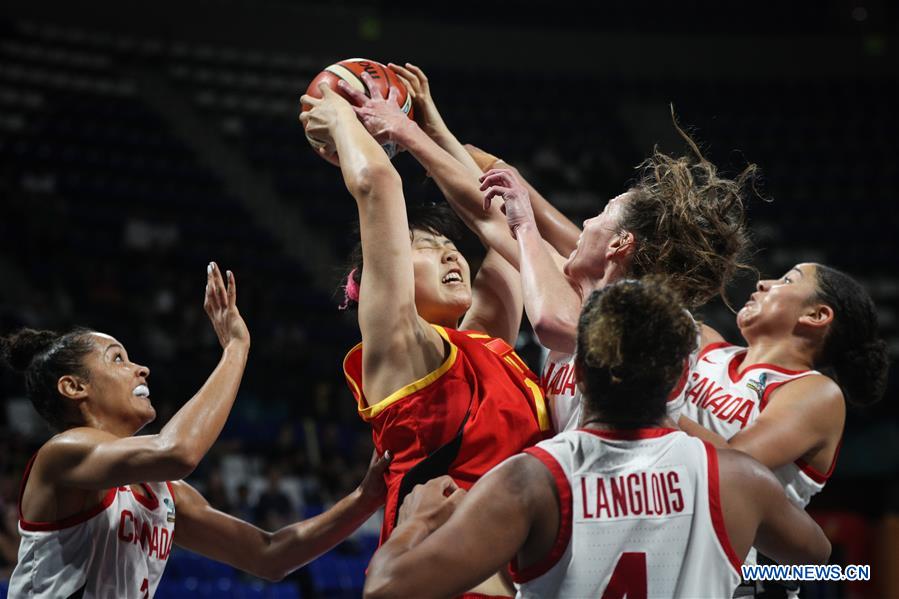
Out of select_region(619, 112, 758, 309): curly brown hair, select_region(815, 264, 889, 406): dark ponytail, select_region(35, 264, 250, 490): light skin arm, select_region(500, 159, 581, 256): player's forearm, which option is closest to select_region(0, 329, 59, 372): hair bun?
select_region(35, 264, 250, 490): light skin arm

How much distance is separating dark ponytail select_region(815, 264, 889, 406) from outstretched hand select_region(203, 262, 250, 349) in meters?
1.83

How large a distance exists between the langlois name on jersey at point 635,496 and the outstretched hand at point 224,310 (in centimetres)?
151

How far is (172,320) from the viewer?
10977mm

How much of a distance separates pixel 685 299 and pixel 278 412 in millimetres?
7941

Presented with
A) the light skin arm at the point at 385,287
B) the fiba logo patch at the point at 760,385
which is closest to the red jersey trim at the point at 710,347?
the fiba logo patch at the point at 760,385

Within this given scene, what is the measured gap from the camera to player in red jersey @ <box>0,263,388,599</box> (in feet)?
9.53

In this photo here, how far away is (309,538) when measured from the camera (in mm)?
3355

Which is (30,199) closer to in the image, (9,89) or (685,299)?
(9,89)

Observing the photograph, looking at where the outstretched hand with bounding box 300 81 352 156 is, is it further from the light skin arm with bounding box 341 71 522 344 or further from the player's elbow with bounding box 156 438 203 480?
the player's elbow with bounding box 156 438 203 480

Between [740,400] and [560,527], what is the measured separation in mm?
1281

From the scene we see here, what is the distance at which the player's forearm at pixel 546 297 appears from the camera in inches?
110

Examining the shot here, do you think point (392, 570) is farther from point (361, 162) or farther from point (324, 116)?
point (324, 116)

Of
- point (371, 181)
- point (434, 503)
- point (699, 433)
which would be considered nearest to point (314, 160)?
point (371, 181)

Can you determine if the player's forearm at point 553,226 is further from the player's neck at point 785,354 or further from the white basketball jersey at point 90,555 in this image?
the white basketball jersey at point 90,555
